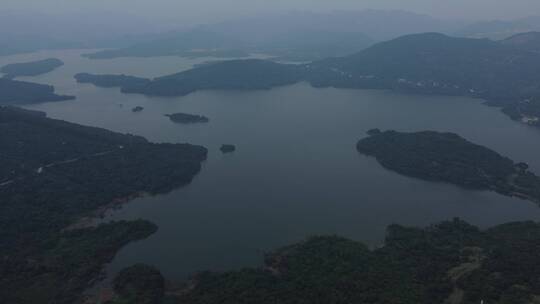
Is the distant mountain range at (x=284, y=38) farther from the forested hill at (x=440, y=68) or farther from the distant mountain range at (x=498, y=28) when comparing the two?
the forested hill at (x=440, y=68)

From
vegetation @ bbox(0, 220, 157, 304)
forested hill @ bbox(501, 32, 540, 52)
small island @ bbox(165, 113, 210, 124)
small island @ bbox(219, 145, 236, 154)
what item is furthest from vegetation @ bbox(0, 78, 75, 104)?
forested hill @ bbox(501, 32, 540, 52)

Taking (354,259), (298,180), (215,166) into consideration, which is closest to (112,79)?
(215,166)

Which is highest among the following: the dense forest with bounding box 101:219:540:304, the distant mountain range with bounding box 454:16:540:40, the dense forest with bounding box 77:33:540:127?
the distant mountain range with bounding box 454:16:540:40

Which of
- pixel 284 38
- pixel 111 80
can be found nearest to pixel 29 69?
pixel 111 80

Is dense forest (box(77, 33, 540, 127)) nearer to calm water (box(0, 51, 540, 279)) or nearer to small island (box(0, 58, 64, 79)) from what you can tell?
calm water (box(0, 51, 540, 279))

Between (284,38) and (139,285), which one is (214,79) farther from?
(284,38)

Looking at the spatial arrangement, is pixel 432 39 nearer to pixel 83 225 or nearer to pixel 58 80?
pixel 58 80
